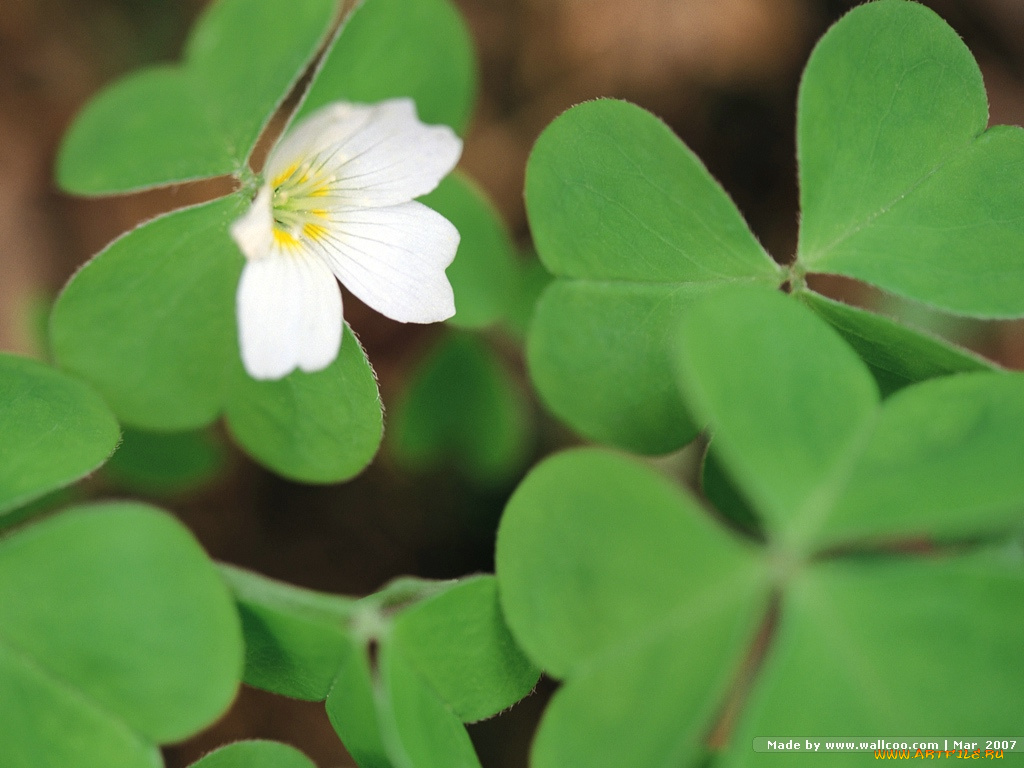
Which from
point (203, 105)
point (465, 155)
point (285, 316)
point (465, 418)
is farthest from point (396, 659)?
point (465, 155)

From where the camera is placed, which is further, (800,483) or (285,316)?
(285,316)

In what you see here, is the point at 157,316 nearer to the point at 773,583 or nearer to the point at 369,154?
the point at 369,154

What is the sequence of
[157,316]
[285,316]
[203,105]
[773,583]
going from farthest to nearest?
[203,105] → [157,316] → [285,316] → [773,583]

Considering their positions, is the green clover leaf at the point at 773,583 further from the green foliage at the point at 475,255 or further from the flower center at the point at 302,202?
the green foliage at the point at 475,255

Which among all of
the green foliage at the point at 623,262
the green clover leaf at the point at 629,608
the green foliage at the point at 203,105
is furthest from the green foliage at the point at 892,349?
the green foliage at the point at 203,105

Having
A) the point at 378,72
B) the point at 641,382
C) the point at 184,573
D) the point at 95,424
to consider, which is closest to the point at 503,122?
the point at 378,72

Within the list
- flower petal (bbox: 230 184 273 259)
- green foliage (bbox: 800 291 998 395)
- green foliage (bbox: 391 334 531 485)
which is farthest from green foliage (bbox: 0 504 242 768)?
green foliage (bbox: 391 334 531 485)

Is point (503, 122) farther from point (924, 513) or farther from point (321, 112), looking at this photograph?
point (924, 513)
